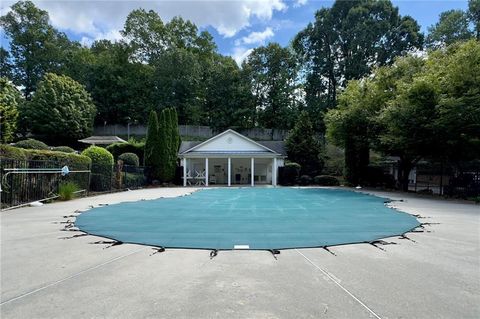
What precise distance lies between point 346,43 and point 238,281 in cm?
3981

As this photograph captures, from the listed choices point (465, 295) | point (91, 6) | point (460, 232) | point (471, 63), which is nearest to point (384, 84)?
point (471, 63)

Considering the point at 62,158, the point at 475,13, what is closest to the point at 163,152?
the point at 62,158

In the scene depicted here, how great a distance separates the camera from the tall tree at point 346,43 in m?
34.9

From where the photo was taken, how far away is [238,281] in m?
3.24

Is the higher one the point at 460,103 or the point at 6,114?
the point at 6,114

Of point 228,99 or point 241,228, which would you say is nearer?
point 241,228

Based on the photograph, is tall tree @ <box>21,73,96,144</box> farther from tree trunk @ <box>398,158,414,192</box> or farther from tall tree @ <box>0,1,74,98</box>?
tree trunk @ <box>398,158,414,192</box>

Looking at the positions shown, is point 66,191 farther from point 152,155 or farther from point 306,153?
point 306,153

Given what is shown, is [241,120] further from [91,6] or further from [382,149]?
[91,6]

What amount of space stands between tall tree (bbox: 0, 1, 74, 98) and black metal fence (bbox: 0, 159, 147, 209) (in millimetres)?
33166

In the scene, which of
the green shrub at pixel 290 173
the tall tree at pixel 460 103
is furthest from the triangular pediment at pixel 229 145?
the tall tree at pixel 460 103

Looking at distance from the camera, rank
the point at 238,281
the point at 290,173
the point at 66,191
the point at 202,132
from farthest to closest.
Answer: the point at 202,132
the point at 290,173
the point at 66,191
the point at 238,281

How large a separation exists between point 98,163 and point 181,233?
36.6 feet

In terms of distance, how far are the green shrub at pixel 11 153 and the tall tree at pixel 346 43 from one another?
30897mm
